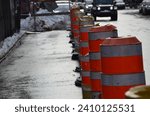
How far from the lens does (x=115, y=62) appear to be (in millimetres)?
6852

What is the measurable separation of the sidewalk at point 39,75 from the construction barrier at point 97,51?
6.66 feet

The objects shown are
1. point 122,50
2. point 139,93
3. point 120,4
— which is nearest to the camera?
point 139,93

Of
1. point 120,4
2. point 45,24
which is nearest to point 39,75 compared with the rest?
point 45,24

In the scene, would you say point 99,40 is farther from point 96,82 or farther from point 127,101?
point 127,101

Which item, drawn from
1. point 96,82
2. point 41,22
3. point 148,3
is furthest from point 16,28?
point 96,82

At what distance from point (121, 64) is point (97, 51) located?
81.3 inches

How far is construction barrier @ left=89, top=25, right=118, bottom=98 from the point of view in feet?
28.7

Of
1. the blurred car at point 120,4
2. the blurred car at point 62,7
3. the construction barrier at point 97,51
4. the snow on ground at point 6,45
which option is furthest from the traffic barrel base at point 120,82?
the blurred car at point 120,4

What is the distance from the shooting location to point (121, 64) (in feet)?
22.5

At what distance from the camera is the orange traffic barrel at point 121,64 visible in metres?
6.82

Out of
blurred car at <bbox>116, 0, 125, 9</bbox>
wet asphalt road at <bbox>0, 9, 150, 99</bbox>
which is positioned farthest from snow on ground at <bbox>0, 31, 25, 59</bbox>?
blurred car at <bbox>116, 0, 125, 9</bbox>

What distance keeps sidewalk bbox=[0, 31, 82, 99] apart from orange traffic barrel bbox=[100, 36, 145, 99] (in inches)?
156

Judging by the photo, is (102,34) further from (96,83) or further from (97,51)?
(96,83)

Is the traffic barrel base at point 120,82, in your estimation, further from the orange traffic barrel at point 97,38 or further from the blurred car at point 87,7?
the blurred car at point 87,7
